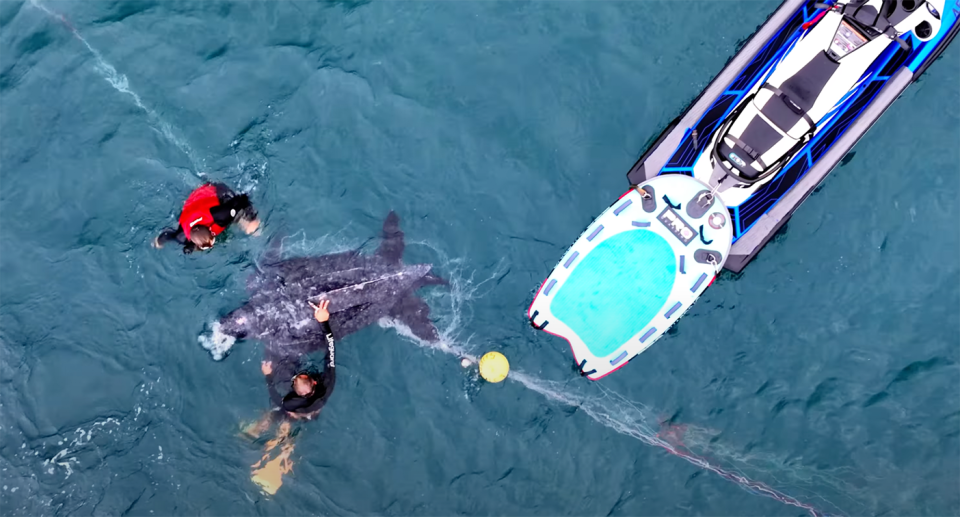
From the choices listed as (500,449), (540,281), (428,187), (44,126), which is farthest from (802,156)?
(44,126)

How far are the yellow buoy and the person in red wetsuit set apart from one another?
4.84 metres

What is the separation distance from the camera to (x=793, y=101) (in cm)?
1091

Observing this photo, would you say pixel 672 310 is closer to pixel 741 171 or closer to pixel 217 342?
pixel 741 171

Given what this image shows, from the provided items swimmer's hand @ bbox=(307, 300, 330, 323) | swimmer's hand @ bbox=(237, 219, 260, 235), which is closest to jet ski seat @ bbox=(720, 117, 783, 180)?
swimmer's hand @ bbox=(307, 300, 330, 323)

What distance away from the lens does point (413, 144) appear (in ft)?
39.2

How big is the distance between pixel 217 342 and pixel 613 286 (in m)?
7.10

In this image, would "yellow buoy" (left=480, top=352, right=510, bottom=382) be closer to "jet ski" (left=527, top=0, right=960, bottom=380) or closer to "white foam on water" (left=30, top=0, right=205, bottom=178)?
"jet ski" (left=527, top=0, right=960, bottom=380)

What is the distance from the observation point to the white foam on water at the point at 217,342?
11.5 metres

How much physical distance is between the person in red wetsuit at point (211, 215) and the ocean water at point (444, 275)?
0.95ft

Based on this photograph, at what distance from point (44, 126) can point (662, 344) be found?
12010 mm

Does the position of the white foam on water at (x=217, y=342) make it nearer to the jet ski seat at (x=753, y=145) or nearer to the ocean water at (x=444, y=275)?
the ocean water at (x=444, y=275)

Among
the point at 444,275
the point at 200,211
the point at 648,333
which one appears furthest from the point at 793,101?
the point at 200,211

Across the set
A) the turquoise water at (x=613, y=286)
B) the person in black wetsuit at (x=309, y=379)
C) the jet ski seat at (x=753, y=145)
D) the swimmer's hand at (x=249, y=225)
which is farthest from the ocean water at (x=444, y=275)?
the jet ski seat at (x=753, y=145)

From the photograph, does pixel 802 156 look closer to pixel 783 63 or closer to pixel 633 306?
pixel 783 63
